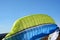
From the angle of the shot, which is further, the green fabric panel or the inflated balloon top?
the inflated balloon top

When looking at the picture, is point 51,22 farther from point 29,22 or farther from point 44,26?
point 29,22

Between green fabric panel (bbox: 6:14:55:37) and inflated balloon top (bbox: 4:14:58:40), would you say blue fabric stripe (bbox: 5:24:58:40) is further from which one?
green fabric panel (bbox: 6:14:55:37)

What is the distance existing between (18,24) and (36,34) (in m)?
1.67

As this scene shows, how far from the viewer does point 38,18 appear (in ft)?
61.2

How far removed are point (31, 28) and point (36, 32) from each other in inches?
19.0

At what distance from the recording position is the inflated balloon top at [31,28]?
18.3 metres

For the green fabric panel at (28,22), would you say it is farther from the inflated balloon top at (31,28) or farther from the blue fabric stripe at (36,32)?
the blue fabric stripe at (36,32)

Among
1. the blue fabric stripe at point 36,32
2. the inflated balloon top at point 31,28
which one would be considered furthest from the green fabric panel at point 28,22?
the blue fabric stripe at point 36,32

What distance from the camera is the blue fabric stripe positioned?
1852cm

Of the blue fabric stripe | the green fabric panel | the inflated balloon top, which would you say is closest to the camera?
the green fabric panel

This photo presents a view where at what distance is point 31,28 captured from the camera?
18734 millimetres

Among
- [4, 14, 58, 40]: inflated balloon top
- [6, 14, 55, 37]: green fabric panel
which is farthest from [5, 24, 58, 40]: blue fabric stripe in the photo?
[6, 14, 55, 37]: green fabric panel

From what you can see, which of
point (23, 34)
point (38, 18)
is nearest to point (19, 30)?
point (23, 34)

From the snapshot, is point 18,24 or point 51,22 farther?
point 51,22
